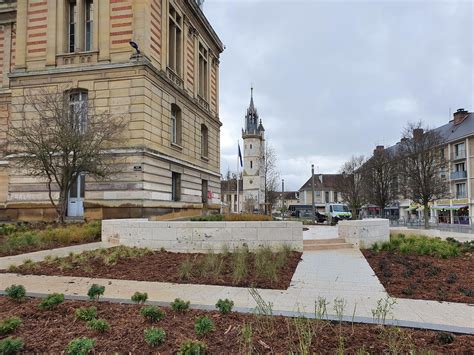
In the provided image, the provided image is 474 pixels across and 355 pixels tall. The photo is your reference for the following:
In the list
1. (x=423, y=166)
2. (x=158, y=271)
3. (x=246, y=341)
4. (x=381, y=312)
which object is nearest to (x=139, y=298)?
(x=246, y=341)

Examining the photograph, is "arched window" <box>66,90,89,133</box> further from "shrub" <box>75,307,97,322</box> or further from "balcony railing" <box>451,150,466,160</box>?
"balcony railing" <box>451,150,466,160</box>

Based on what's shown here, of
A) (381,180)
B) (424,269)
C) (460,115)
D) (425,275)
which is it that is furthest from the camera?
(460,115)

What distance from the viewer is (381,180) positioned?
144 ft

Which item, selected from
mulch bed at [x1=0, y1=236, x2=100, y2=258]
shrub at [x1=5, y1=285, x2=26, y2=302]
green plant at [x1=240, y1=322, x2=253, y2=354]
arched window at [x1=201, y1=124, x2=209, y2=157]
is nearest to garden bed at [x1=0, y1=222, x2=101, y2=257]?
mulch bed at [x1=0, y1=236, x2=100, y2=258]

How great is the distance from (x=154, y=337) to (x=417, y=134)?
120 feet

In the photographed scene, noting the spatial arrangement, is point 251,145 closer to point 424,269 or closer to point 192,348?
point 424,269

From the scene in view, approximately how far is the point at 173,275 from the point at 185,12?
77.6 feet

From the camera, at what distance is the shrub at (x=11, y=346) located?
3.70 metres

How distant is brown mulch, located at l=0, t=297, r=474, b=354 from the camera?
3.99 m

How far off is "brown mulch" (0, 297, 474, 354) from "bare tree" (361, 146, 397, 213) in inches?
1602

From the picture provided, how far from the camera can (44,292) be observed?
6.60 meters

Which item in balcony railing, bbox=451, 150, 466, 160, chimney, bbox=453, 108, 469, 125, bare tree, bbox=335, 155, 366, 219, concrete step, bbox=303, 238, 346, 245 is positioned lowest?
concrete step, bbox=303, 238, 346, 245

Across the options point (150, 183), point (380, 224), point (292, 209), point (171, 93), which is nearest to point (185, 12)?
point (171, 93)

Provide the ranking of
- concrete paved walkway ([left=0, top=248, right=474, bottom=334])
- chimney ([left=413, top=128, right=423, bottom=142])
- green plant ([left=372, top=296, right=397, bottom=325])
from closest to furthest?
green plant ([left=372, top=296, right=397, bottom=325]) < concrete paved walkway ([left=0, top=248, right=474, bottom=334]) < chimney ([left=413, top=128, right=423, bottom=142])
